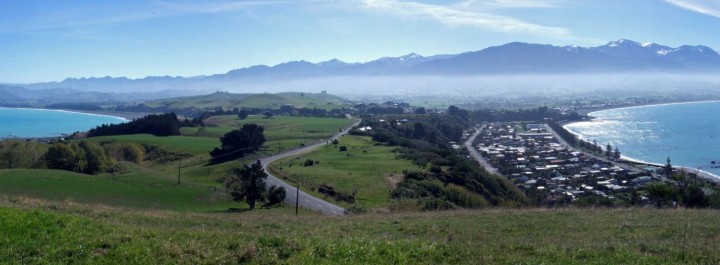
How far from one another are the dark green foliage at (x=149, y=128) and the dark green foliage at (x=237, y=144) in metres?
21.3

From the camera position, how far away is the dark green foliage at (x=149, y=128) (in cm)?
8675

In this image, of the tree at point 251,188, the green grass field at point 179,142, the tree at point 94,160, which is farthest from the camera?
the green grass field at point 179,142

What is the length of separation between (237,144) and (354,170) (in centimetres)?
2171

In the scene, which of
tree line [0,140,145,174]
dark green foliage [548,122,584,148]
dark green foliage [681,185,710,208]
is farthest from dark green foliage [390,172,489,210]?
dark green foliage [548,122,584,148]

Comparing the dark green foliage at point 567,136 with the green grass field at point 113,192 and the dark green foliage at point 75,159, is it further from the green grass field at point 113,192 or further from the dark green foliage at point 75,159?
the green grass field at point 113,192

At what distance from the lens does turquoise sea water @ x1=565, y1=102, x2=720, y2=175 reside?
3071 inches

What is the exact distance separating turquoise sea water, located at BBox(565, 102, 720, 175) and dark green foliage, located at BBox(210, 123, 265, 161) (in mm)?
51926

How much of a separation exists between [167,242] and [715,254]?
9616 mm

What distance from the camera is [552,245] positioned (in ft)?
35.7

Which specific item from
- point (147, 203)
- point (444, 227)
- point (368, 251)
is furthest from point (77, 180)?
point (368, 251)

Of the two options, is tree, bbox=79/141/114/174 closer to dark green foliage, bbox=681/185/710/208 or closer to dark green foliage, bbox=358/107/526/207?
dark green foliage, bbox=358/107/526/207

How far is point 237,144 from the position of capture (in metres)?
66.4

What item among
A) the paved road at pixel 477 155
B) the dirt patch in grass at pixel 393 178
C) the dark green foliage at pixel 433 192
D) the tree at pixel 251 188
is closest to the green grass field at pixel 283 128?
the paved road at pixel 477 155

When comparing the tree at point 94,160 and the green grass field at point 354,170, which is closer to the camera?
the green grass field at point 354,170
